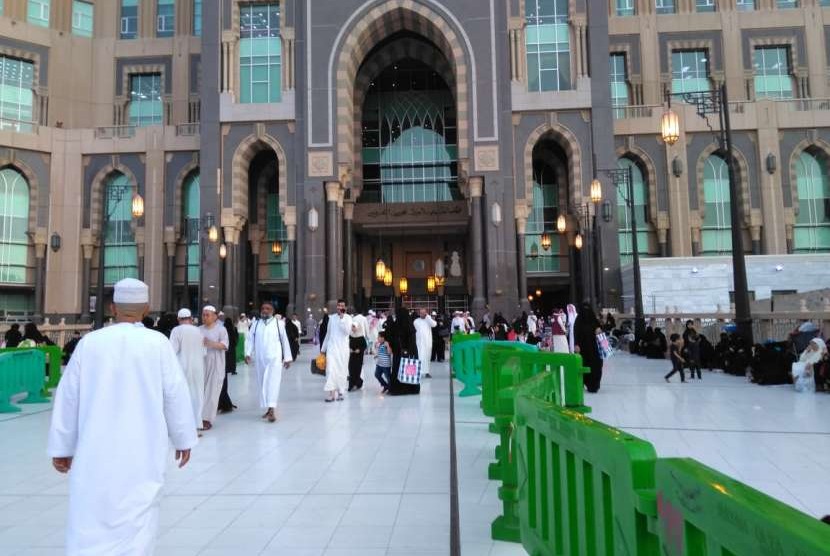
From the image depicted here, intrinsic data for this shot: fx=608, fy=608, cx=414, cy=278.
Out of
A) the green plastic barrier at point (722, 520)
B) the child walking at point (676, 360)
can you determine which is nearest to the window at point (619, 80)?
the child walking at point (676, 360)

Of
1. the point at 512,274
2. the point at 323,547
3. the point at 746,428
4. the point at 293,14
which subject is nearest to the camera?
the point at 323,547

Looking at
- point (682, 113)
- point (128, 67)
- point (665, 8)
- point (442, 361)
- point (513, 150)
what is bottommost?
point (442, 361)

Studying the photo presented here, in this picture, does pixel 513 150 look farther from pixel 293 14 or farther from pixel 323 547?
pixel 323 547

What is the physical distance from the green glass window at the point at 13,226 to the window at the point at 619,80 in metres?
34.5

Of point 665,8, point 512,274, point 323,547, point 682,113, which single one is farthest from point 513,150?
point 323,547

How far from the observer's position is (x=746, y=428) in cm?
785

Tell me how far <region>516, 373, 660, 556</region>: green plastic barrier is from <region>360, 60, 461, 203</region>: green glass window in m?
34.2

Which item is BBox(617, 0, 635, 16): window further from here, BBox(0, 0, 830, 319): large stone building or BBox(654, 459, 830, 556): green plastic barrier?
BBox(654, 459, 830, 556): green plastic barrier

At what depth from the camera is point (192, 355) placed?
320 inches

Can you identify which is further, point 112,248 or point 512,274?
point 112,248

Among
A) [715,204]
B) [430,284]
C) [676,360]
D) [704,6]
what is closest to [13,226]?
[430,284]

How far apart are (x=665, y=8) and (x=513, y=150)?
1608 centimetres

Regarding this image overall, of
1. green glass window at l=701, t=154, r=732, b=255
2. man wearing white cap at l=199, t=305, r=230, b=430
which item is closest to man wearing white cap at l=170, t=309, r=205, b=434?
man wearing white cap at l=199, t=305, r=230, b=430

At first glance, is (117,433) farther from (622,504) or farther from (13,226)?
(13,226)
